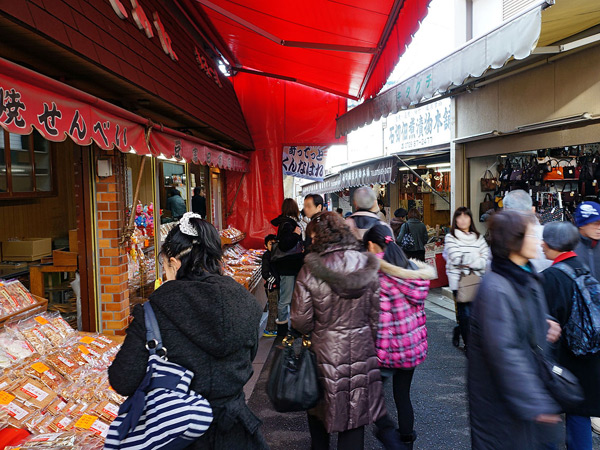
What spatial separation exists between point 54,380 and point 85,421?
0.50m

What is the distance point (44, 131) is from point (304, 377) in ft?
7.16

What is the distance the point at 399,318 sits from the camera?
143 inches

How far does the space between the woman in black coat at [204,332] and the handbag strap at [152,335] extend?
20mm

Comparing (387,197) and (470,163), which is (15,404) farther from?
(387,197)

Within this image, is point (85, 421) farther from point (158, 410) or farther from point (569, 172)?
point (569, 172)

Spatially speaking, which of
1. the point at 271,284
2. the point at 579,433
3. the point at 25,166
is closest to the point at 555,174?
the point at 271,284

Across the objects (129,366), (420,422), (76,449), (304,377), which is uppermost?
(129,366)

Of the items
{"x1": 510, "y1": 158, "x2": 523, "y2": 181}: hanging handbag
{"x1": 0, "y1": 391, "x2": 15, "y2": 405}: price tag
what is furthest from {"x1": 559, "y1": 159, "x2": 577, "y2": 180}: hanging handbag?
{"x1": 0, "y1": 391, "x2": 15, "y2": 405}: price tag

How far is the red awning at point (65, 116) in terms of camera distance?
7.42ft

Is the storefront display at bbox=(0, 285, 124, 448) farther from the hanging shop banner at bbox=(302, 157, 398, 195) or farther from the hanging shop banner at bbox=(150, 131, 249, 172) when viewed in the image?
the hanging shop banner at bbox=(302, 157, 398, 195)

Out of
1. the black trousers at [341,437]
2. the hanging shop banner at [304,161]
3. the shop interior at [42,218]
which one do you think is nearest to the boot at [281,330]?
the shop interior at [42,218]

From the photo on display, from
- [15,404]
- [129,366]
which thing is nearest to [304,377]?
[129,366]

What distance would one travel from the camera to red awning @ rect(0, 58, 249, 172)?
2.26 m

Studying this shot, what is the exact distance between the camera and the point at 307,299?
313 centimetres
